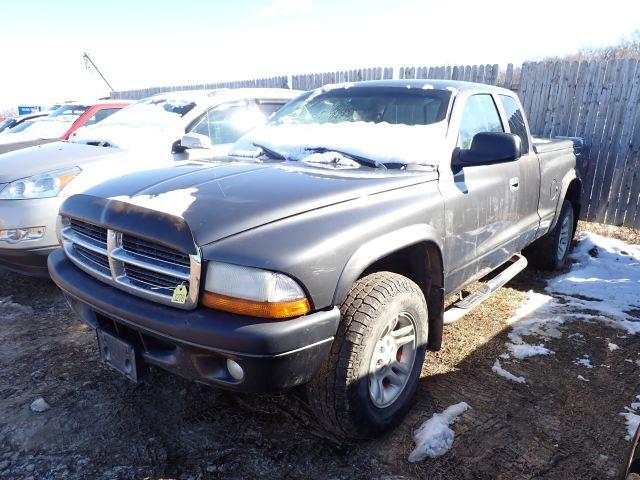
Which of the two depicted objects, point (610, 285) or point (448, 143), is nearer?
point (448, 143)

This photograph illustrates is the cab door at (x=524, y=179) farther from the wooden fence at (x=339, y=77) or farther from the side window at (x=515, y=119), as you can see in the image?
the wooden fence at (x=339, y=77)

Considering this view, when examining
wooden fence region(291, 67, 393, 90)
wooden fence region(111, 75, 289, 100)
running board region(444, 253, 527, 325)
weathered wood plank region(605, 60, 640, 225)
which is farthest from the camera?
wooden fence region(111, 75, 289, 100)

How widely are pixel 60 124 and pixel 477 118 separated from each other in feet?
21.3

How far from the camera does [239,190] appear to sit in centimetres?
222

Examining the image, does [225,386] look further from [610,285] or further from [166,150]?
[610,285]

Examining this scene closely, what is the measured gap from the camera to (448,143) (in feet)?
9.55

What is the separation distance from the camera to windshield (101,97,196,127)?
5180 millimetres

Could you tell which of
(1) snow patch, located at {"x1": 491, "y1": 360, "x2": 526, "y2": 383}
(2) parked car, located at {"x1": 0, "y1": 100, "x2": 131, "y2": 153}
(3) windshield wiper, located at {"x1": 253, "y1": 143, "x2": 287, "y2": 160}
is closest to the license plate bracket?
(3) windshield wiper, located at {"x1": 253, "y1": 143, "x2": 287, "y2": 160}

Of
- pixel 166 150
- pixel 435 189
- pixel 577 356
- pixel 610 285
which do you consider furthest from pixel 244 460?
pixel 610 285

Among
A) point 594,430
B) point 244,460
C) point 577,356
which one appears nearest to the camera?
point 244,460

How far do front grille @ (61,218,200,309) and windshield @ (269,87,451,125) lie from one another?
170 cm

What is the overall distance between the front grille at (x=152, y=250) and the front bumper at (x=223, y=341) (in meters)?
0.20

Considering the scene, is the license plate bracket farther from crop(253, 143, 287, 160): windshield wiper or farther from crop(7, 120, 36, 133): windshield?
crop(7, 120, 36, 133): windshield

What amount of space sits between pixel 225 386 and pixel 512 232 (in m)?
2.55
